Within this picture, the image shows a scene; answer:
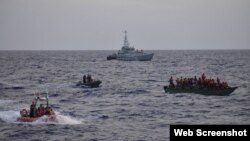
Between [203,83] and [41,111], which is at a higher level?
[203,83]

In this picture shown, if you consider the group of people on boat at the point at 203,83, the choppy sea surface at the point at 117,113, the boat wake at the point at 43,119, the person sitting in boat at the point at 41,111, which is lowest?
the choppy sea surface at the point at 117,113

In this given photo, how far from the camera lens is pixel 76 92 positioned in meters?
54.8

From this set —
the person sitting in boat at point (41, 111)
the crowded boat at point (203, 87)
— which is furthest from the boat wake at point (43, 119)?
the crowded boat at point (203, 87)

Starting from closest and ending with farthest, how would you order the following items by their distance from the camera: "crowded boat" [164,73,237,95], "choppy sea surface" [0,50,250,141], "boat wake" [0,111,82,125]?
1. "choppy sea surface" [0,50,250,141]
2. "boat wake" [0,111,82,125]
3. "crowded boat" [164,73,237,95]

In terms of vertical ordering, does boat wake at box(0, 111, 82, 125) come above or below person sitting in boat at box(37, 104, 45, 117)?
below

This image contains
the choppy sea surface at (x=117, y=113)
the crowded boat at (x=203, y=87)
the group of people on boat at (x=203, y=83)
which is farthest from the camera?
the group of people on boat at (x=203, y=83)

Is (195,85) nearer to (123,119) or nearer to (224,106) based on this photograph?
(224,106)

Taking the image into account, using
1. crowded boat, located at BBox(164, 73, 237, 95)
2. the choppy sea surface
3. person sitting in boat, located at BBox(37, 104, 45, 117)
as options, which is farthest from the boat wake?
crowded boat, located at BBox(164, 73, 237, 95)

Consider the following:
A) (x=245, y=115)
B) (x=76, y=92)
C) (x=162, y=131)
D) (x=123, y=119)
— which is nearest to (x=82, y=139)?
(x=162, y=131)

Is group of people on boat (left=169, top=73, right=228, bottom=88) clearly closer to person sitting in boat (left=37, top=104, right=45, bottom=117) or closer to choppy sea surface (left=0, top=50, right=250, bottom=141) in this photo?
choppy sea surface (left=0, top=50, right=250, bottom=141)

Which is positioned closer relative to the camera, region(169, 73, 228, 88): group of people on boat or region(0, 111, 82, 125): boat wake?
region(0, 111, 82, 125): boat wake

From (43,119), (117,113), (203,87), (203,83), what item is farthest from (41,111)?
(203,83)

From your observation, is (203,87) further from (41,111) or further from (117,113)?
(41,111)

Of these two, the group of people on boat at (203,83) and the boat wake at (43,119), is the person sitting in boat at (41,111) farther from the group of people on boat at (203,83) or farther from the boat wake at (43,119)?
the group of people on boat at (203,83)
